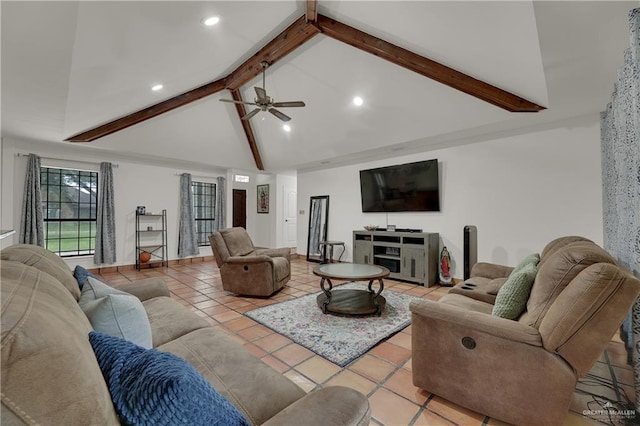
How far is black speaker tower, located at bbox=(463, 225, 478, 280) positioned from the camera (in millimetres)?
3891

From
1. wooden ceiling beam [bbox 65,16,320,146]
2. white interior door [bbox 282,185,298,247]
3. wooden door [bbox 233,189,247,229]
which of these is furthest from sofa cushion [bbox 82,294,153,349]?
wooden door [bbox 233,189,247,229]

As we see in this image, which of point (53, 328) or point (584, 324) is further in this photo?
point (584, 324)

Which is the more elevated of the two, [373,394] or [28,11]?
[28,11]

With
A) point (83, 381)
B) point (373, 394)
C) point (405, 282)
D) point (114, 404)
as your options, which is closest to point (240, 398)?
point (114, 404)

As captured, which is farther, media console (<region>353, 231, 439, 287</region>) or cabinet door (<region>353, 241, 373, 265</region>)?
cabinet door (<region>353, 241, 373, 265</region>)

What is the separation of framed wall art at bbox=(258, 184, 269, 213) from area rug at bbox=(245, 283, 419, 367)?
16.4ft

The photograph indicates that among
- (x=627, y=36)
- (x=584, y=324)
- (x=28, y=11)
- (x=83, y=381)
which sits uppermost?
(x=28, y=11)

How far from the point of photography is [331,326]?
274cm

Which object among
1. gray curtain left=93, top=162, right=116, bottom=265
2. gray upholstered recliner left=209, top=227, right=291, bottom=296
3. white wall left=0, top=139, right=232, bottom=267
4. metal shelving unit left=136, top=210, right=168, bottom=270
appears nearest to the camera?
gray upholstered recliner left=209, top=227, right=291, bottom=296

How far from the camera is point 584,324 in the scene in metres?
1.27

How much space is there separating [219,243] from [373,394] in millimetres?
2886

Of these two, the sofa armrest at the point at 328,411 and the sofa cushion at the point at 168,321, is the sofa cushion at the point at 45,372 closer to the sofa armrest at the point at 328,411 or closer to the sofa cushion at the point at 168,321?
the sofa armrest at the point at 328,411

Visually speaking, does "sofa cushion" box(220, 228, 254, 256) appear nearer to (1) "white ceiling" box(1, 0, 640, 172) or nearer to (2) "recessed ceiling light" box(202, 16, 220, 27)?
(1) "white ceiling" box(1, 0, 640, 172)

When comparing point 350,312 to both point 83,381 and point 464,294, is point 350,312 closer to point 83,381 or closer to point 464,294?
point 464,294
